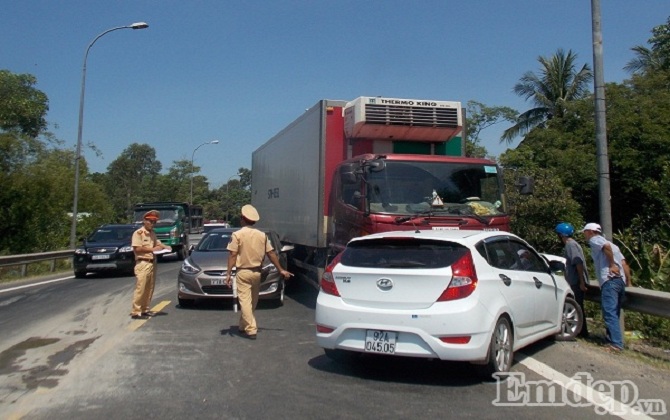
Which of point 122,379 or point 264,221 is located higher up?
point 264,221

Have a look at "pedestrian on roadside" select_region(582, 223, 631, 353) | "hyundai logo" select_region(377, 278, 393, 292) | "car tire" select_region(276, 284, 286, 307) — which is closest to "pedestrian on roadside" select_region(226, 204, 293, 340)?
"hyundai logo" select_region(377, 278, 393, 292)

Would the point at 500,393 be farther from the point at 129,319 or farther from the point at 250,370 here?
the point at 129,319

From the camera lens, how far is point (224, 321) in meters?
9.78

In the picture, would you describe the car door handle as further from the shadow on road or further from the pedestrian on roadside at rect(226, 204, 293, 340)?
the pedestrian on roadside at rect(226, 204, 293, 340)

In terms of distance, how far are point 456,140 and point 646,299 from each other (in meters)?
4.80

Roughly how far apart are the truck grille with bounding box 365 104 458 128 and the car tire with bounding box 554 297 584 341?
13.3 feet

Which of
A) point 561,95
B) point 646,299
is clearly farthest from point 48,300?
point 561,95

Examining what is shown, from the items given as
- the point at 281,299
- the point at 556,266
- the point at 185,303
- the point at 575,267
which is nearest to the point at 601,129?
the point at 575,267

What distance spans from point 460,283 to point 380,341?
0.93m

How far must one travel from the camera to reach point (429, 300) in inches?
236

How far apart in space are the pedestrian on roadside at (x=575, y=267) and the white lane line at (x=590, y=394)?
6.53 ft

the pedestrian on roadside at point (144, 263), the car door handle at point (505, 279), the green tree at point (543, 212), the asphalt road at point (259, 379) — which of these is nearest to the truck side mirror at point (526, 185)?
the asphalt road at point (259, 379)

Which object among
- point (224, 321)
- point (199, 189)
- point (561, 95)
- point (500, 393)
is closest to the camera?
point (500, 393)

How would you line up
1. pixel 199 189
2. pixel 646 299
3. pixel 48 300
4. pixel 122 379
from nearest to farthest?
1. pixel 122 379
2. pixel 646 299
3. pixel 48 300
4. pixel 199 189
